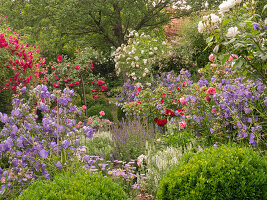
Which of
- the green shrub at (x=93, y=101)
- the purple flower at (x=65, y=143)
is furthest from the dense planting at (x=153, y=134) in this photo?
the green shrub at (x=93, y=101)

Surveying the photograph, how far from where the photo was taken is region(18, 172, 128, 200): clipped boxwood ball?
1.78m

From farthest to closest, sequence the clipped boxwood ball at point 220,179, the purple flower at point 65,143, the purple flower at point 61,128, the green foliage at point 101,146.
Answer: the green foliage at point 101,146
the purple flower at point 61,128
the purple flower at point 65,143
the clipped boxwood ball at point 220,179

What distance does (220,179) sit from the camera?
199 cm

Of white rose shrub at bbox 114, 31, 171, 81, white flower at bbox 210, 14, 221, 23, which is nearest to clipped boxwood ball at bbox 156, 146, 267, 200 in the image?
white flower at bbox 210, 14, 221, 23

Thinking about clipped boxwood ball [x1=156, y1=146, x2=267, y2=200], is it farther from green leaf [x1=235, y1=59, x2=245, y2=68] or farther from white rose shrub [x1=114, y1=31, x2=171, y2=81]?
white rose shrub [x1=114, y1=31, x2=171, y2=81]

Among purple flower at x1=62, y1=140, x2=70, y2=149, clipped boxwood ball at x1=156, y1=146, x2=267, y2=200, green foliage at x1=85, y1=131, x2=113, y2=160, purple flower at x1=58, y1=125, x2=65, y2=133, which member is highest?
purple flower at x1=58, y1=125, x2=65, y2=133

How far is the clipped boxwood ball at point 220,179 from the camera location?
6.47 ft

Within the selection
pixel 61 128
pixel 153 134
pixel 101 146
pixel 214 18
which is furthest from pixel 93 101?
pixel 214 18

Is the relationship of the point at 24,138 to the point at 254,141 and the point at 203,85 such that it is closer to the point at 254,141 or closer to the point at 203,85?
the point at 254,141

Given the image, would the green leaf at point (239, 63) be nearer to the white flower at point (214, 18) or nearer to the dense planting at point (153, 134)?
the dense planting at point (153, 134)

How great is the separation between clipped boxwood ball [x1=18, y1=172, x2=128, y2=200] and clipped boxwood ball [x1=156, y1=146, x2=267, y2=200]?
0.49 m

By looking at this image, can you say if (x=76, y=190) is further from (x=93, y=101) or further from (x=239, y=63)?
(x=93, y=101)

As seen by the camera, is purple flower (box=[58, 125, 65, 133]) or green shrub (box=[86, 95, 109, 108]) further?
green shrub (box=[86, 95, 109, 108])

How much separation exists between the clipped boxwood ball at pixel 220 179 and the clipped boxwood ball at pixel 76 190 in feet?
1.62
